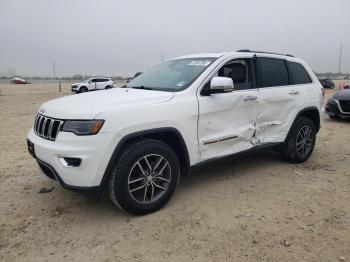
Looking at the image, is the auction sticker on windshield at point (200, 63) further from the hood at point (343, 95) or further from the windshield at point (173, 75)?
the hood at point (343, 95)

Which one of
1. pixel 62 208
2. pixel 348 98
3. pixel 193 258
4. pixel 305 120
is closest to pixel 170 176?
pixel 193 258

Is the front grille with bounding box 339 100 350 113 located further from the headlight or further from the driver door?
the headlight

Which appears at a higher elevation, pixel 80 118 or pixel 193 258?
pixel 80 118

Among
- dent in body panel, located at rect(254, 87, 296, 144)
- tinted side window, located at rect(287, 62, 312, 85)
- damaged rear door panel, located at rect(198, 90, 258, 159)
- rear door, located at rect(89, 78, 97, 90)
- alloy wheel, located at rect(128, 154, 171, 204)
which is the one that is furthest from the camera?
rear door, located at rect(89, 78, 97, 90)

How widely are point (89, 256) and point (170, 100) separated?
68.7 inches

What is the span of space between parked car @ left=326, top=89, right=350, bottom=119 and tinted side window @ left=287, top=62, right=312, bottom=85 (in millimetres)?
5258

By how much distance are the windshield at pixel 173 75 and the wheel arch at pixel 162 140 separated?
0.57 m

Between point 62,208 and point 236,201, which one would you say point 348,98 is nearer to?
point 236,201

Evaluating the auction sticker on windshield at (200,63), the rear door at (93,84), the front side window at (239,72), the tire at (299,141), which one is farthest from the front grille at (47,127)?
the rear door at (93,84)

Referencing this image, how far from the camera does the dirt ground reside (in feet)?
9.48

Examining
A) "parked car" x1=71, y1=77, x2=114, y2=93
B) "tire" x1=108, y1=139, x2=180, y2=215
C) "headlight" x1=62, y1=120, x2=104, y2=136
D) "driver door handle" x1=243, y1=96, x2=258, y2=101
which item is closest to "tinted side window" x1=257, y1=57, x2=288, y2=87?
"driver door handle" x1=243, y1=96, x2=258, y2=101

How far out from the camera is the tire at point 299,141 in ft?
17.1

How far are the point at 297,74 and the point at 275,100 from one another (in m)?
0.91

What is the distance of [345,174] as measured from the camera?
491 centimetres
